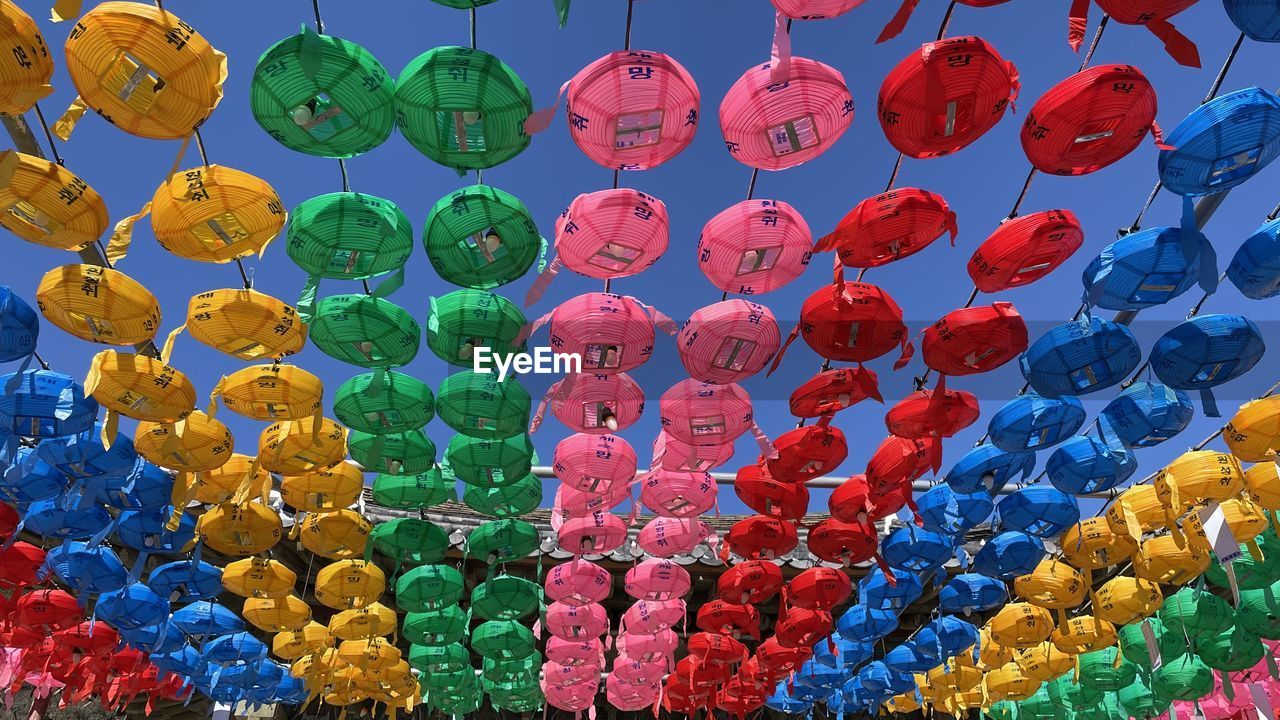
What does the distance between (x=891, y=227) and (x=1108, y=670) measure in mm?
7567

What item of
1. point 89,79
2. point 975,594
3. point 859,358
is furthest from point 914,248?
point 975,594

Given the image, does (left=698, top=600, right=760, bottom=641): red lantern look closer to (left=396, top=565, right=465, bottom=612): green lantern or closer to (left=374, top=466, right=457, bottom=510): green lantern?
(left=396, top=565, right=465, bottom=612): green lantern

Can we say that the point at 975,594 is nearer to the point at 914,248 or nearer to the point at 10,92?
the point at 914,248

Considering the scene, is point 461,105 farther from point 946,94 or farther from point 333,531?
point 333,531

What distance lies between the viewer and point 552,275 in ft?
13.6

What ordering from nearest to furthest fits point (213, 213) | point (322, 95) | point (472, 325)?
point (322, 95) < point (213, 213) < point (472, 325)

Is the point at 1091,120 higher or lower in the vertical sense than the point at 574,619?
higher

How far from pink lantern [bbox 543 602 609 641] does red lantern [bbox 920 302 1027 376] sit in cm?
497

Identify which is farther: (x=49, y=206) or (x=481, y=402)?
(x=481, y=402)

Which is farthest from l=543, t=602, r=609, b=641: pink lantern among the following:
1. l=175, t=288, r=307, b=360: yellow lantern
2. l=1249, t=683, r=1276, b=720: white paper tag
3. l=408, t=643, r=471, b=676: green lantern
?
l=1249, t=683, r=1276, b=720: white paper tag

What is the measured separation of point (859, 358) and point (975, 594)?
4.73 metres

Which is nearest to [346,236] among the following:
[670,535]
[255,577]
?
[670,535]

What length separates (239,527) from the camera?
6.71 m

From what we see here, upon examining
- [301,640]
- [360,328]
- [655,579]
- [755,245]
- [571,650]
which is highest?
[755,245]
